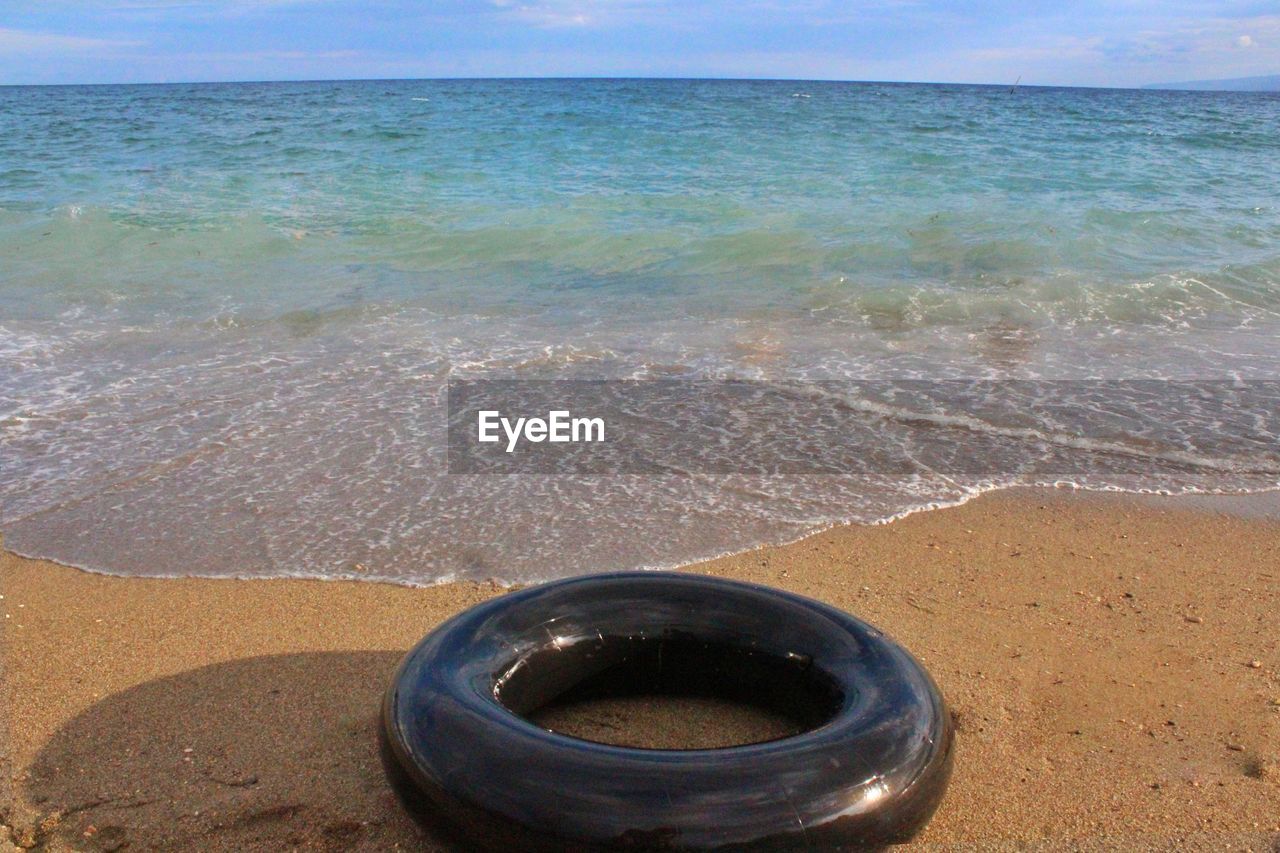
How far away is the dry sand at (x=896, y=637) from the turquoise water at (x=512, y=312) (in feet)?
1.33

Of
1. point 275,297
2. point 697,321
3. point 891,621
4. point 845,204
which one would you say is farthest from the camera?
point 845,204

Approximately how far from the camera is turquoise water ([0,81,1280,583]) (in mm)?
4922

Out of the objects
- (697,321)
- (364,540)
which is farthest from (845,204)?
(364,540)

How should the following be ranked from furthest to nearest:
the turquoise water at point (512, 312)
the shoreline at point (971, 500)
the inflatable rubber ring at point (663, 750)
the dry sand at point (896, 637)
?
1. the turquoise water at point (512, 312)
2. the shoreline at point (971, 500)
3. the dry sand at point (896, 637)
4. the inflatable rubber ring at point (663, 750)

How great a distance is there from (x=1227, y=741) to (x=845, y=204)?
12.0 m

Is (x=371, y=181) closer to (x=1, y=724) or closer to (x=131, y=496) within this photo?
(x=131, y=496)

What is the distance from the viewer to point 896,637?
3.78 meters

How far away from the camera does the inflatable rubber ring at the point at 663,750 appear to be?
228 cm

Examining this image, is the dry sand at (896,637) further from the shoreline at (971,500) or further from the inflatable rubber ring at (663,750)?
the inflatable rubber ring at (663,750)

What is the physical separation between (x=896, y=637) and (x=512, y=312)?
5.94 m

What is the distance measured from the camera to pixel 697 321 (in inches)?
346

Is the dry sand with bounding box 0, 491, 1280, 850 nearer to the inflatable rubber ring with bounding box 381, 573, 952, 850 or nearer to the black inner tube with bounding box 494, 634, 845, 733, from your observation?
the black inner tube with bounding box 494, 634, 845, 733

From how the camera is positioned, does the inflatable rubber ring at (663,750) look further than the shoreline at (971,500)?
No

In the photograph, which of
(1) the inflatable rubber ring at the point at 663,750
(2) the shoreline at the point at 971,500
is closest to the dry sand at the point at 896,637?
(2) the shoreline at the point at 971,500
